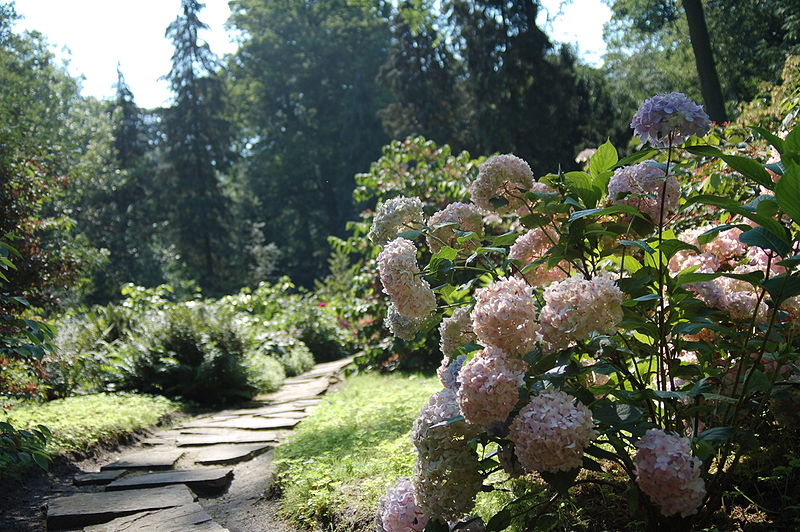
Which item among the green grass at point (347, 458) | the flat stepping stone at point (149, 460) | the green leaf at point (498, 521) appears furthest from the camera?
the flat stepping stone at point (149, 460)

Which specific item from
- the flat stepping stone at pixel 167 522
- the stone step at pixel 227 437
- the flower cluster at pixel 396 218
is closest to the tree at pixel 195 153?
the stone step at pixel 227 437

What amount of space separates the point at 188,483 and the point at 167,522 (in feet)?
2.48

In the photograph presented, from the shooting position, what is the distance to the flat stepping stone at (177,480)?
3586 mm

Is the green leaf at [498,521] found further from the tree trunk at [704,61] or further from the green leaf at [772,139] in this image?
the tree trunk at [704,61]

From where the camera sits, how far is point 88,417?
5023 mm

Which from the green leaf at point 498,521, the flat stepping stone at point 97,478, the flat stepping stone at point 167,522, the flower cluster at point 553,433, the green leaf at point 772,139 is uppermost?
the green leaf at point 772,139

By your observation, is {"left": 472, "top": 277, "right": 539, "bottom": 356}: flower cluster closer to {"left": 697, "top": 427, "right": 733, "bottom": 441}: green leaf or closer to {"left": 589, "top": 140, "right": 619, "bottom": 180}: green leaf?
{"left": 697, "top": 427, "right": 733, "bottom": 441}: green leaf

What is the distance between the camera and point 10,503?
3.52 m

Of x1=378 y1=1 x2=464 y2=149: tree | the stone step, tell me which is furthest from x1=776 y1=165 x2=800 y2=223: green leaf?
x1=378 y1=1 x2=464 y2=149: tree

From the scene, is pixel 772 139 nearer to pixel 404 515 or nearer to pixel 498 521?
pixel 498 521

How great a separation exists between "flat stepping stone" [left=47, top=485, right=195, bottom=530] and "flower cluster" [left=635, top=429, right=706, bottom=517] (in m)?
2.47

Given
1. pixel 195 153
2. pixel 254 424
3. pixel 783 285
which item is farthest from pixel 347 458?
pixel 195 153

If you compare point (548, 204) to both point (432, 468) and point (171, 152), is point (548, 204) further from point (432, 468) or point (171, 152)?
point (171, 152)

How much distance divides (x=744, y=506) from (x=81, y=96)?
3932cm
